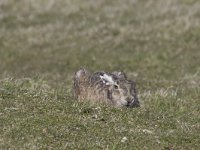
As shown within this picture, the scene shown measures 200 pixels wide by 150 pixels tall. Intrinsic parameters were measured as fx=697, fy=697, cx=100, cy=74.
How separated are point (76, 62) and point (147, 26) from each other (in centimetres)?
464

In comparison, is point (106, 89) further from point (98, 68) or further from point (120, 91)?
point (98, 68)

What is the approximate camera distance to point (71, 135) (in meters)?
10.3

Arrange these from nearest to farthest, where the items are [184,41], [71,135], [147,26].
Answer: [71,135]
[184,41]
[147,26]

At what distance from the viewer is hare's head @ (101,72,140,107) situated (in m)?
12.1

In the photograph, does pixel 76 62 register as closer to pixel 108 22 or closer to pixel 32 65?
pixel 32 65

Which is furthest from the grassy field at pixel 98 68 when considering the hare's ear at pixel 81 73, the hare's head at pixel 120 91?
the hare's ear at pixel 81 73

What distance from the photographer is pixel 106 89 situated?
1245 cm

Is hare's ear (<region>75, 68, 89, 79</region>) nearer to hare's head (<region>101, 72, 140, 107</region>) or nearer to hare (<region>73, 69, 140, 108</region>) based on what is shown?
hare (<region>73, 69, 140, 108</region>)

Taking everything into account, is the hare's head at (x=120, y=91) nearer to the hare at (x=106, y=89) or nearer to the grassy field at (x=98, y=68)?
the hare at (x=106, y=89)

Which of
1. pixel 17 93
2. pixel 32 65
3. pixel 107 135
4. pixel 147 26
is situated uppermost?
pixel 147 26

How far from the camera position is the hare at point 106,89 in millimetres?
12164

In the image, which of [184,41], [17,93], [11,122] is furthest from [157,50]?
[11,122]

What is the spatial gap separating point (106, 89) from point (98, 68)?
9903 millimetres

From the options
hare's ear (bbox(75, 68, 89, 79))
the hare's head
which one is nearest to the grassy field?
the hare's head
